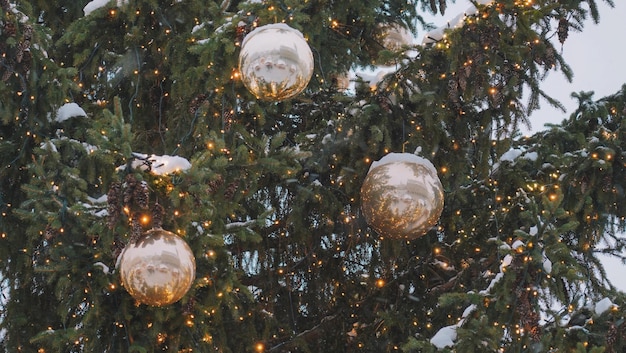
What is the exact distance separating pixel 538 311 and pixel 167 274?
5.95 ft

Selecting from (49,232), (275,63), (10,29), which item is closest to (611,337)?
(275,63)

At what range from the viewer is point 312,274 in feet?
23.1

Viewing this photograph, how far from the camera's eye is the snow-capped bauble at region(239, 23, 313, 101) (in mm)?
4969

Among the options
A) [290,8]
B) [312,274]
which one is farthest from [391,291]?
[290,8]

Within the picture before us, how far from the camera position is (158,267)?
4621mm

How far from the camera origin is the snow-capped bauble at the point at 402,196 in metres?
5.33

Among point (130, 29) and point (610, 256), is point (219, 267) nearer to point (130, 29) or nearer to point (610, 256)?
point (130, 29)

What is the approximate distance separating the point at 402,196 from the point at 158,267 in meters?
1.35

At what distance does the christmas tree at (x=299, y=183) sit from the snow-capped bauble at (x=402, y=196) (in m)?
0.01

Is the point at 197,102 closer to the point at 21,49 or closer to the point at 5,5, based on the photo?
the point at 21,49

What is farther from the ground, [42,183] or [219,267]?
[42,183]

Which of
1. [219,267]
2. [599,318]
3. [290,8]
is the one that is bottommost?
[599,318]

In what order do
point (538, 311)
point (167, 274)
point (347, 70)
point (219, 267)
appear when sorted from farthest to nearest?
1. point (347, 70)
2. point (219, 267)
3. point (538, 311)
4. point (167, 274)

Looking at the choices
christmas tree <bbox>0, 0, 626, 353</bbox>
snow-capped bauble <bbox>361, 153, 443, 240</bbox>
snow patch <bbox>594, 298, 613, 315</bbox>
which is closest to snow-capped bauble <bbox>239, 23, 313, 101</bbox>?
christmas tree <bbox>0, 0, 626, 353</bbox>
